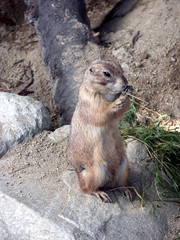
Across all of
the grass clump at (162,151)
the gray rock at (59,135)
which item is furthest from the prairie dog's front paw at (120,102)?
the gray rock at (59,135)

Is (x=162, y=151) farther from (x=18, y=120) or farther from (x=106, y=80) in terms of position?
(x=18, y=120)

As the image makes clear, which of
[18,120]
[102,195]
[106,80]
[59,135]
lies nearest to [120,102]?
[106,80]

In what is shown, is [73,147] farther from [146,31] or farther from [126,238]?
[146,31]

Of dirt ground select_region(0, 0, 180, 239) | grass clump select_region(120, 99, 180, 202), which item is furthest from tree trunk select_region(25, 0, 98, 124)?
grass clump select_region(120, 99, 180, 202)

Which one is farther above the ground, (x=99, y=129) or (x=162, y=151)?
(x=99, y=129)

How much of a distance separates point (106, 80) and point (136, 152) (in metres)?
1.34

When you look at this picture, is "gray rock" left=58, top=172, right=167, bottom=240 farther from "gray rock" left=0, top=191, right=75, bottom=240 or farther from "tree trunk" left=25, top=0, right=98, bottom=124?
"tree trunk" left=25, top=0, right=98, bottom=124

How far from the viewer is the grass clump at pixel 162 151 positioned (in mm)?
4582

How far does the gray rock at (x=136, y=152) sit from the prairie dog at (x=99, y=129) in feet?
1.83

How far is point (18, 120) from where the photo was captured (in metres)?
5.08

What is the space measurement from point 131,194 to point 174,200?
1.59 ft

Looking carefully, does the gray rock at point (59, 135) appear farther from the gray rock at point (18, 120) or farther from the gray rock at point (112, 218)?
the gray rock at point (112, 218)

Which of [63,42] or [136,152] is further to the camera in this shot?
[63,42]

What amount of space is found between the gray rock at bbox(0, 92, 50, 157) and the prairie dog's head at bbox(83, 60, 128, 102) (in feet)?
4.50
